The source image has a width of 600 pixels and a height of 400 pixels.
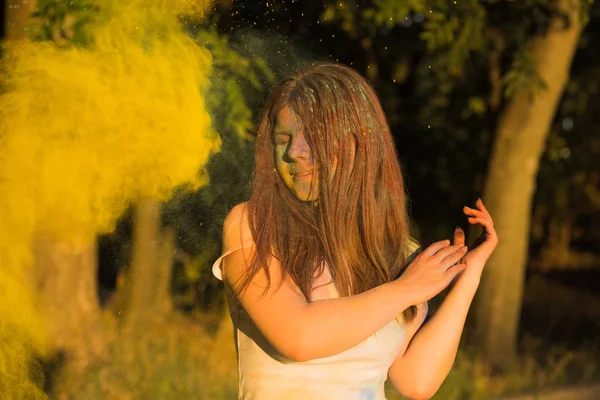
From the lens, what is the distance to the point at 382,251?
8.66ft

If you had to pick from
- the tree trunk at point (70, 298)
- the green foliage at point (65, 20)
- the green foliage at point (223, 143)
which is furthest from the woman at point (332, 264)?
the tree trunk at point (70, 298)

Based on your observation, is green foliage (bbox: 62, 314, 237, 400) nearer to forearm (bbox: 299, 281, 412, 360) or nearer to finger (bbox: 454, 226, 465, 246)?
finger (bbox: 454, 226, 465, 246)

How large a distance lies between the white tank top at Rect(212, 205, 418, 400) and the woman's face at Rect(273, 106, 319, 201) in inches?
8.4

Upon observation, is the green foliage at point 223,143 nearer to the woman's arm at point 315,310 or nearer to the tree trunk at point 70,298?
the tree trunk at point 70,298

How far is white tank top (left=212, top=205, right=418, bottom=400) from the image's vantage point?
93.8 inches

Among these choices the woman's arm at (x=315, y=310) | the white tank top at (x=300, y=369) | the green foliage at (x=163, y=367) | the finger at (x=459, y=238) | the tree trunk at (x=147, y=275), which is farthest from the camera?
the tree trunk at (x=147, y=275)

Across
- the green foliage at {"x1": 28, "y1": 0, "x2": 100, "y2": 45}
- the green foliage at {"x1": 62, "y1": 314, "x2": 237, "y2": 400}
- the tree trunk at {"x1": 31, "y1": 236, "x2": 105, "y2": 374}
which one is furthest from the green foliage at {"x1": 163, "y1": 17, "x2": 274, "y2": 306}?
the green foliage at {"x1": 62, "y1": 314, "x2": 237, "y2": 400}

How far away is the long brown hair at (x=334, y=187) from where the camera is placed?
2486 millimetres

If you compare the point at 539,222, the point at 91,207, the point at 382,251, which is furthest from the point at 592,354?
the point at 539,222

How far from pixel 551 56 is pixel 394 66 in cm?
352

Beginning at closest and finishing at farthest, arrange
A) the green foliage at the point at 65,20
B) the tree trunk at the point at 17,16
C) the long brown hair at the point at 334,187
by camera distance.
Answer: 1. the long brown hair at the point at 334,187
2. the green foliage at the point at 65,20
3. the tree trunk at the point at 17,16

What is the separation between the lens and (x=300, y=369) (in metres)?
2.38

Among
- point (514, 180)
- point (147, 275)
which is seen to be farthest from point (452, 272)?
point (514, 180)

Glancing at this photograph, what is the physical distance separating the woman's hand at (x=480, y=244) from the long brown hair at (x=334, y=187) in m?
0.22
